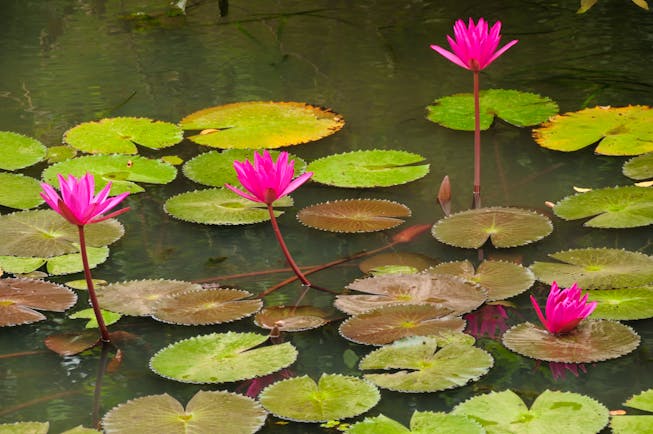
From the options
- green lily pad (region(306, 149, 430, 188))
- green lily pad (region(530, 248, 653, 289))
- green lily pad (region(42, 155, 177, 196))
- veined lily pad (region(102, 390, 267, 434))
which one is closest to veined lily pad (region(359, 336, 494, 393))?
veined lily pad (region(102, 390, 267, 434))

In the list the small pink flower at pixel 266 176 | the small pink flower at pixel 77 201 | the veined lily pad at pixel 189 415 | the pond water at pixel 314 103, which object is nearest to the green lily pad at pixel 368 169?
the pond water at pixel 314 103

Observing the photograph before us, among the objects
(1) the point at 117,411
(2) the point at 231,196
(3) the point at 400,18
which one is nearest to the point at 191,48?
(3) the point at 400,18

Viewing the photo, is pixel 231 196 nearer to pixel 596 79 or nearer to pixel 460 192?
pixel 460 192

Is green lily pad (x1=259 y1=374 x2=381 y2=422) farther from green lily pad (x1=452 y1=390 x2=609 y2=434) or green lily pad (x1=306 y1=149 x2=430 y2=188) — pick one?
green lily pad (x1=306 y1=149 x2=430 y2=188)

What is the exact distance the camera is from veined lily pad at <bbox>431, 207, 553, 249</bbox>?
98.5 inches

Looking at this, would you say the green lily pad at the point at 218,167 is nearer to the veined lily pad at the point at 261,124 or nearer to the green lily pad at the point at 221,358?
the veined lily pad at the point at 261,124

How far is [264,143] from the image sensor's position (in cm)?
319

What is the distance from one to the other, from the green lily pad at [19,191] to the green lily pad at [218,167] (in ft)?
1.38

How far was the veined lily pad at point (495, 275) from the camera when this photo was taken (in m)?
2.25

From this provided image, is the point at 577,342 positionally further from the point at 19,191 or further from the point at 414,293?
the point at 19,191

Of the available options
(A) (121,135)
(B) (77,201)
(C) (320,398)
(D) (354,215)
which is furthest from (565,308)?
(A) (121,135)

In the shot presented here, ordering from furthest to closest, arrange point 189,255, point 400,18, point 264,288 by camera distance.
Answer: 1. point 400,18
2. point 189,255
3. point 264,288

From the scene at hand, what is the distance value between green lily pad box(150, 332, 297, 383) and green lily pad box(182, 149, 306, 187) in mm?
902

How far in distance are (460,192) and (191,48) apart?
175 centimetres
